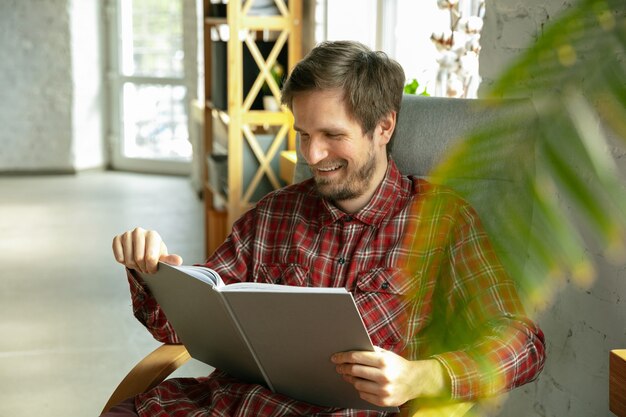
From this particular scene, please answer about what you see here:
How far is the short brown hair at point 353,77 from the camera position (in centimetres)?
169

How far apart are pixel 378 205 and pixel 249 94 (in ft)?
8.66

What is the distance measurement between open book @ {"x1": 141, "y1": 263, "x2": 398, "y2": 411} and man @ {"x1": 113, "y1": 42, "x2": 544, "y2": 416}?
6cm

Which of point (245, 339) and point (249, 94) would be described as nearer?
point (245, 339)

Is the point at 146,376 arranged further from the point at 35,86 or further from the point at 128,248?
the point at 35,86

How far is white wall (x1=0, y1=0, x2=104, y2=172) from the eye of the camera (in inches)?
310

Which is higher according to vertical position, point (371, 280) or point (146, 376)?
point (371, 280)


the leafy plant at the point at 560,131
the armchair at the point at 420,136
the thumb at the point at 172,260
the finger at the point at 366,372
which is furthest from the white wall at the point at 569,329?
the leafy plant at the point at 560,131

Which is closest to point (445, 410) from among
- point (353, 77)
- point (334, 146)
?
point (334, 146)

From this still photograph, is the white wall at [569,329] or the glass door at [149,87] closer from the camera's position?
the white wall at [569,329]

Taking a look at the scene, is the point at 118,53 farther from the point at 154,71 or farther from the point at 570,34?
the point at 570,34

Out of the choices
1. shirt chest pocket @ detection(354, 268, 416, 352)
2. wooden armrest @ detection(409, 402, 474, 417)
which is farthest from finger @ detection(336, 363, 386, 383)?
shirt chest pocket @ detection(354, 268, 416, 352)

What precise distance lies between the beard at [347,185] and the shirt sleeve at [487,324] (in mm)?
227

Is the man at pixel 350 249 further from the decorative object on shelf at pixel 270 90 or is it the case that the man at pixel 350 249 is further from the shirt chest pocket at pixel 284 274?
the decorative object on shelf at pixel 270 90

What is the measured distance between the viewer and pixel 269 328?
1393 mm
